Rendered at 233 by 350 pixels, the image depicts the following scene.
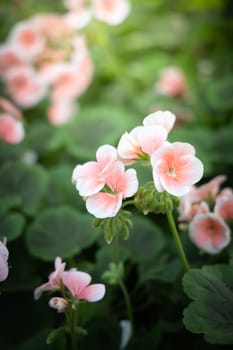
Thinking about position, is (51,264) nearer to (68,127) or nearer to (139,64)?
(68,127)

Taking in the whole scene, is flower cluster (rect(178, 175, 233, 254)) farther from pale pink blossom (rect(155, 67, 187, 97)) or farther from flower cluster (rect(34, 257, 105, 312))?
pale pink blossom (rect(155, 67, 187, 97))

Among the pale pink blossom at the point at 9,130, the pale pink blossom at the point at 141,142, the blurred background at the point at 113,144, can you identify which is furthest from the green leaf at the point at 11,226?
the pale pink blossom at the point at 141,142

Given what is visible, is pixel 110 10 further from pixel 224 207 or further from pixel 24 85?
pixel 224 207

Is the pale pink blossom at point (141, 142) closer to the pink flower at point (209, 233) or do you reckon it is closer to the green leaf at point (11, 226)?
the pink flower at point (209, 233)

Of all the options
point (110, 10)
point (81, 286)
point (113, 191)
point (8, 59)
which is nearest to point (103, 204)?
point (113, 191)

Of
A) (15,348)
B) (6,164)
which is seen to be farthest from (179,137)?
(15,348)

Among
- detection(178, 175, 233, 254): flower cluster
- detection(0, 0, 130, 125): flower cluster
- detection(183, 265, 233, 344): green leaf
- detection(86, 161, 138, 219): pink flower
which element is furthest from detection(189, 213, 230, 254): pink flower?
detection(0, 0, 130, 125): flower cluster
